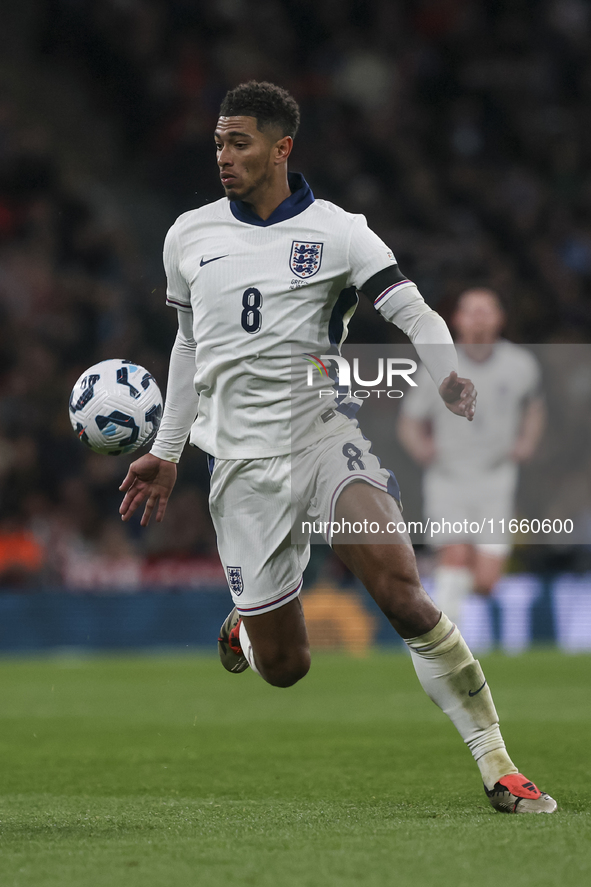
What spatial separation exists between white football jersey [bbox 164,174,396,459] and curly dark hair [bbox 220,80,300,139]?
27cm

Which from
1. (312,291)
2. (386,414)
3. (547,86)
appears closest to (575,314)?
(386,414)

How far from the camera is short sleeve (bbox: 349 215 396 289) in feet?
13.8

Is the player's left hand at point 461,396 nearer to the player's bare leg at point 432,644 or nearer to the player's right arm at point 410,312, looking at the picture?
the player's right arm at point 410,312

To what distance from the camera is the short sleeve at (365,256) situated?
4.21m

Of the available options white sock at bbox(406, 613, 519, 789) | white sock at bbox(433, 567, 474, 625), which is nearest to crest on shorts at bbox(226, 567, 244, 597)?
white sock at bbox(406, 613, 519, 789)

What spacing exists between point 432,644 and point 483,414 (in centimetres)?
492

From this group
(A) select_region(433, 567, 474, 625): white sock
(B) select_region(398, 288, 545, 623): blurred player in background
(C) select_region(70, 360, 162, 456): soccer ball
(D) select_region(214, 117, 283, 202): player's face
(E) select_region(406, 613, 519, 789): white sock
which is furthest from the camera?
(B) select_region(398, 288, 545, 623): blurred player in background

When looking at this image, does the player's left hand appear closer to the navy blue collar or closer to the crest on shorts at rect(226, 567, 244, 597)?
the navy blue collar

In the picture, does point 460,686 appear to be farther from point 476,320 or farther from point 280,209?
point 476,320

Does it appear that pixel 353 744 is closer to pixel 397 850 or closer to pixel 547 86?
pixel 397 850

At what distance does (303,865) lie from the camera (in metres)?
3.04

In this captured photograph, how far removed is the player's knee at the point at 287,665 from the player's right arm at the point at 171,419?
25.8 inches

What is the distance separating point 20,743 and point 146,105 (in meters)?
11.5

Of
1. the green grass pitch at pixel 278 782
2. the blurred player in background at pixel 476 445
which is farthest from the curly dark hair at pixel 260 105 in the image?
the blurred player in background at pixel 476 445
